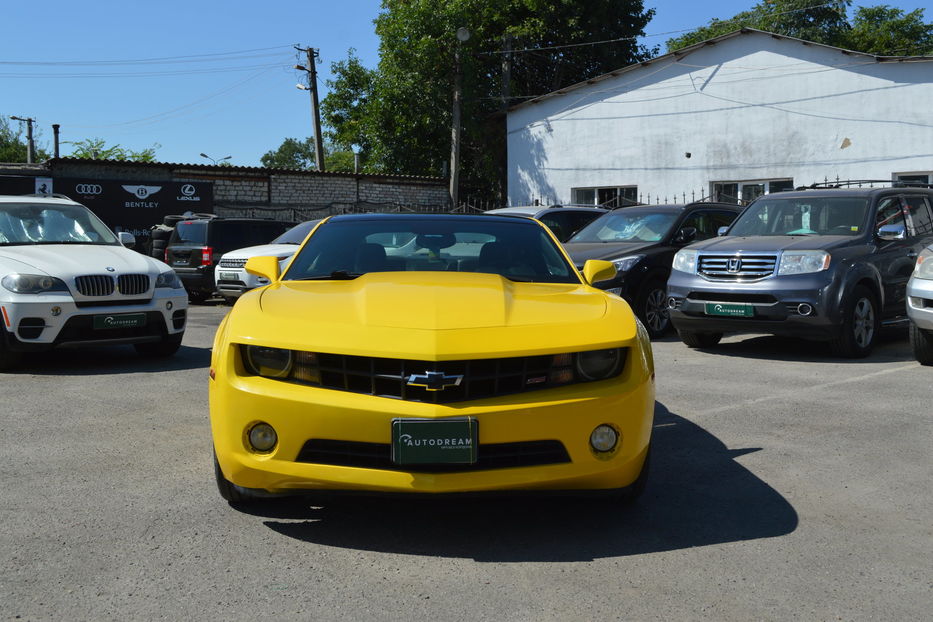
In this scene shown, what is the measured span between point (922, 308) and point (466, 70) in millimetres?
26882

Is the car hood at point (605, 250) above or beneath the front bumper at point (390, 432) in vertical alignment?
above

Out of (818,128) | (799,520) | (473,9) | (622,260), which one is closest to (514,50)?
(473,9)

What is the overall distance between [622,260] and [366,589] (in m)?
8.39

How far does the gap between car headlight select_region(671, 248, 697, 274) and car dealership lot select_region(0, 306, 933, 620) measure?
3.77 m

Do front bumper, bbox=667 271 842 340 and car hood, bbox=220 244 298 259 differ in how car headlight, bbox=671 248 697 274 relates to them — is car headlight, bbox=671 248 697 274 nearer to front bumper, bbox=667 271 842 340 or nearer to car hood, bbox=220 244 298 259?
front bumper, bbox=667 271 842 340

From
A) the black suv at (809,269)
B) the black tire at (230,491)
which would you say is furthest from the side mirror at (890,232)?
the black tire at (230,491)

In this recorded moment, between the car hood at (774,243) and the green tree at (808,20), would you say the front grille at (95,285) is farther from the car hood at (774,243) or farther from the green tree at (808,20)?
the green tree at (808,20)

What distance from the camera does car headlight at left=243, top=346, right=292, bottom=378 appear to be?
3.82 meters

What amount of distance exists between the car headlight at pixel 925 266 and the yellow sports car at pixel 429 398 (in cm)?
536

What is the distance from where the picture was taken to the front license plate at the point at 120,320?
8656 millimetres

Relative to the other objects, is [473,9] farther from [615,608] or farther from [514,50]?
[615,608]

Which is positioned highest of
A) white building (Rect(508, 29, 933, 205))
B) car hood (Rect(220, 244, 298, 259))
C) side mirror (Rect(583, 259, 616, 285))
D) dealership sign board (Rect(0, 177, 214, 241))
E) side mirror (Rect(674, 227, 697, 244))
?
white building (Rect(508, 29, 933, 205))

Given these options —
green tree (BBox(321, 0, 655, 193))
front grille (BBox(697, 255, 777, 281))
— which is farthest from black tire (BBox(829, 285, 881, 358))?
green tree (BBox(321, 0, 655, 193))

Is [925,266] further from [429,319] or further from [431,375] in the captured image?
[431,375]
